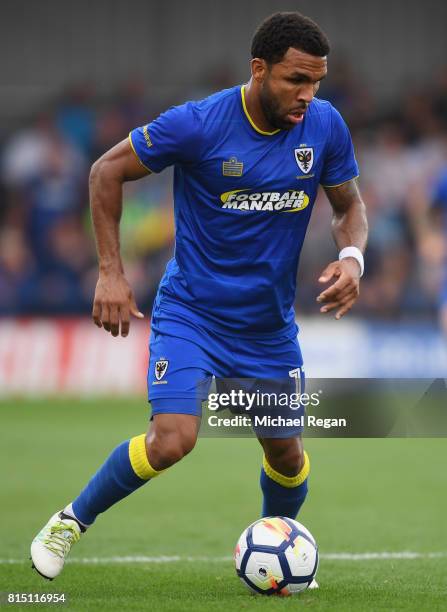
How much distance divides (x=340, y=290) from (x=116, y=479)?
1.25 m

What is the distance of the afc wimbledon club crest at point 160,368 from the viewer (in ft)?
18.1

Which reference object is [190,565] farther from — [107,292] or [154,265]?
[154,265]

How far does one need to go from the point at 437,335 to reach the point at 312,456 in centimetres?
401

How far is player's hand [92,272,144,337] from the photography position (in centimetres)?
543

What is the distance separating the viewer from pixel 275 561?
5.51m

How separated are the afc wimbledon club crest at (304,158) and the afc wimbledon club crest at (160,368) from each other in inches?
41.6

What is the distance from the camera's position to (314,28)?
550 centimetres

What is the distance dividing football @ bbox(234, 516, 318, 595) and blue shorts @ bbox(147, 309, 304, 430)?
2.12ft

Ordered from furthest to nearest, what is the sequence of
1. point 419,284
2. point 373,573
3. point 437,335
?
1. point 419,284
2. point 437,335
3. point 373,573

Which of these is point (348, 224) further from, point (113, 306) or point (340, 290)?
point (113, 306)

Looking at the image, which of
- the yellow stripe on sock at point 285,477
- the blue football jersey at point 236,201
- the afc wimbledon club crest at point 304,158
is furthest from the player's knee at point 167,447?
the afc wimbledon club crest at point 304,158

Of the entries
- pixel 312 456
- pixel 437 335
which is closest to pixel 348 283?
pixel 312 456

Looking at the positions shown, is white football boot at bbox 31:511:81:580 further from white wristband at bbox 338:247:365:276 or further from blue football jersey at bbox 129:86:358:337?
white wristband at bbox 338:247:365:276

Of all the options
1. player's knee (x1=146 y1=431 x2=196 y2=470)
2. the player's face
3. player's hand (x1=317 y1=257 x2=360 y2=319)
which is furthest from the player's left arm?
player's knee (x1=146 y1=431 x2=196 y2=470)
